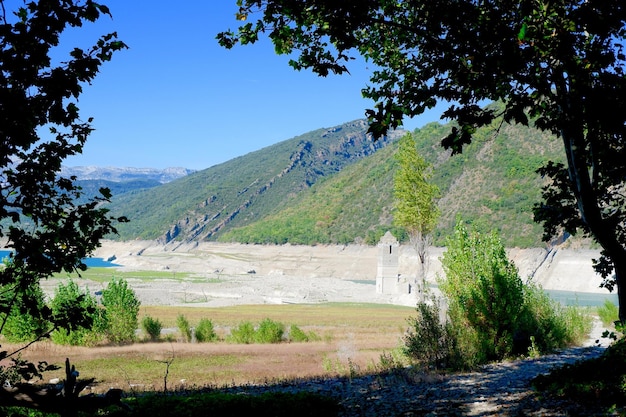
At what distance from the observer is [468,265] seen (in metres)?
20.6

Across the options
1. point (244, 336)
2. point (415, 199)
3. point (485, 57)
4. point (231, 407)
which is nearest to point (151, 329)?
point (244, 336)

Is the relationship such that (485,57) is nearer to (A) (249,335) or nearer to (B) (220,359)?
(B) (220,359)

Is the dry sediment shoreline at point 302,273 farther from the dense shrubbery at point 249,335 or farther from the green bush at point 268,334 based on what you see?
the green bush at point 268,334

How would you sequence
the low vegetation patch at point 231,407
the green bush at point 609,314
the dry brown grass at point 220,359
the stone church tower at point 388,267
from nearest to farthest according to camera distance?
the low vegetation patch at point 231,407
the dry brown grass at point 220,359
the green bush at point 609,314
the stone church tower at point 388,267

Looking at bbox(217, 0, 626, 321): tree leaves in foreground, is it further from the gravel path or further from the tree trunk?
the gravel path

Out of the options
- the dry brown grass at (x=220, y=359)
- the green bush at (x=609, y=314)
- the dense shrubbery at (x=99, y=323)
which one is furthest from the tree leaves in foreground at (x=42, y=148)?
the green bush at (x=609, y=314)

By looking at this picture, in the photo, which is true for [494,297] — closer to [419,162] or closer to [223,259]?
[419,162]

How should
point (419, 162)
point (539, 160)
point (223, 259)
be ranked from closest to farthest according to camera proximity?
point (419, 162) < point (539, 160) < point (223, 259)

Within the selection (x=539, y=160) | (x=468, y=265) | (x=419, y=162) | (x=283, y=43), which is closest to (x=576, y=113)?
(x=283, y=43)

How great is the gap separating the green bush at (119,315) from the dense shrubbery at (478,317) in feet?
89.4

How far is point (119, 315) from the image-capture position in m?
39.2

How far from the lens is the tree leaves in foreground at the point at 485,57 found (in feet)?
19.4

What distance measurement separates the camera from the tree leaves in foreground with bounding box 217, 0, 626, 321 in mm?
5922

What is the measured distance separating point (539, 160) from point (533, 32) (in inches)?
6477
